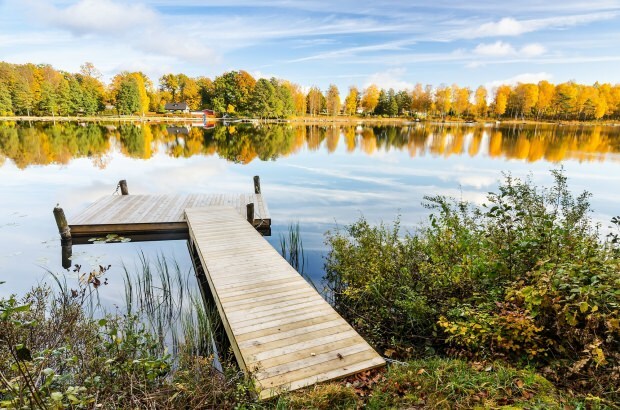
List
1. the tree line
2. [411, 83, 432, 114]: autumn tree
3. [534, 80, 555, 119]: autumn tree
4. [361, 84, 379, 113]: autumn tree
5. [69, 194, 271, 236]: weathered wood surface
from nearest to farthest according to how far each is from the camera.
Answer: [69, 194, 271, 236]: weathered wood surface, the tree line, [534, 80, 555, 119]: autumn tree, [411, 83, 432, 114]: autumn tree, [361, 84, 379, 113]: autumn tree

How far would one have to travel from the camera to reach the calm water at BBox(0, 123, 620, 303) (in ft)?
32.6

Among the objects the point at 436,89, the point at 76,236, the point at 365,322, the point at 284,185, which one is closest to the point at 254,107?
the point at 436,89

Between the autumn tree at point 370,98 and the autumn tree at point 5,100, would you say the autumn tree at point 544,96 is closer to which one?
the autumn tree at point 370,98

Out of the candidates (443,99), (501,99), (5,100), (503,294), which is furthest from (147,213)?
(501,99)

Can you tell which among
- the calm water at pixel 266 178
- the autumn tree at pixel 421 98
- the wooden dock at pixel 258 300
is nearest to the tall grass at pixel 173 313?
the wooden dock at pixel 258 300

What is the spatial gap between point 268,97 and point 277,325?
2885 inches

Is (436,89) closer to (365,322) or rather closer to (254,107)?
(254,107)

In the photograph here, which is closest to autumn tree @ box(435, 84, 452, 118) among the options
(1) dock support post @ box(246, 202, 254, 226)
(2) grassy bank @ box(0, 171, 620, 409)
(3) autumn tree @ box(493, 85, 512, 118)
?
(3) autumn tree @ box(493, 85, 512, 118)

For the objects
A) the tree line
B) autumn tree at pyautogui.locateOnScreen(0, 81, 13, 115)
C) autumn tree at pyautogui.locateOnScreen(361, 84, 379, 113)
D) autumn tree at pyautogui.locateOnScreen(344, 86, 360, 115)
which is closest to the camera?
autumn tree at pyautogui.locateOnScreen(0, 81, 13, 115)

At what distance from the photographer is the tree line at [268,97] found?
2484 inches

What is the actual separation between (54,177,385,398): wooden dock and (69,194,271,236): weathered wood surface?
0.03m

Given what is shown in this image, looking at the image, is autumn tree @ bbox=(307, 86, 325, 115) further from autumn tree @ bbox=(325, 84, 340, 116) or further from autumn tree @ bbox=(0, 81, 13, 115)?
autumn tree @ bbox=(0, 81, 13, 115)

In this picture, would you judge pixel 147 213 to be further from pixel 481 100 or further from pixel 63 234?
pixel 481 100

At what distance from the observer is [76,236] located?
10008mm
